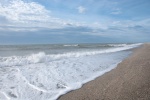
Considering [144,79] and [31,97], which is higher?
[144,79]

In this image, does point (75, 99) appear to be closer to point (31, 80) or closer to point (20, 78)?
point (31, 80)

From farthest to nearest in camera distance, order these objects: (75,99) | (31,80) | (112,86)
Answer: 1. (31,80)
2. (112,86)
3. (75,99)

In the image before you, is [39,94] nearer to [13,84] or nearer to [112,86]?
[13,84]

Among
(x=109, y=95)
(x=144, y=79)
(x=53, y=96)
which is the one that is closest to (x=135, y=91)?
(x=109, y=95)

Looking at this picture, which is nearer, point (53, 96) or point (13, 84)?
point (53, 96)

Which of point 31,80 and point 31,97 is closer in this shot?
point 31,97

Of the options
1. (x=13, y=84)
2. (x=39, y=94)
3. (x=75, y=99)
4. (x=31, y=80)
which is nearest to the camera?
(x=75, y=99)

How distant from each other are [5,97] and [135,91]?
13.0 feet

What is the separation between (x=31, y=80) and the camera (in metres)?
6.98

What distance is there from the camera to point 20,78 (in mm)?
7242

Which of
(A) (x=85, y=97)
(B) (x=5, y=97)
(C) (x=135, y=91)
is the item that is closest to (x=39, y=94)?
(B) (x=5, y=97)

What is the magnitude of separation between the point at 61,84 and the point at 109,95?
223cm

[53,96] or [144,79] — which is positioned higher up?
[144,79]

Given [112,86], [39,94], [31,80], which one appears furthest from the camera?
[31,80]
